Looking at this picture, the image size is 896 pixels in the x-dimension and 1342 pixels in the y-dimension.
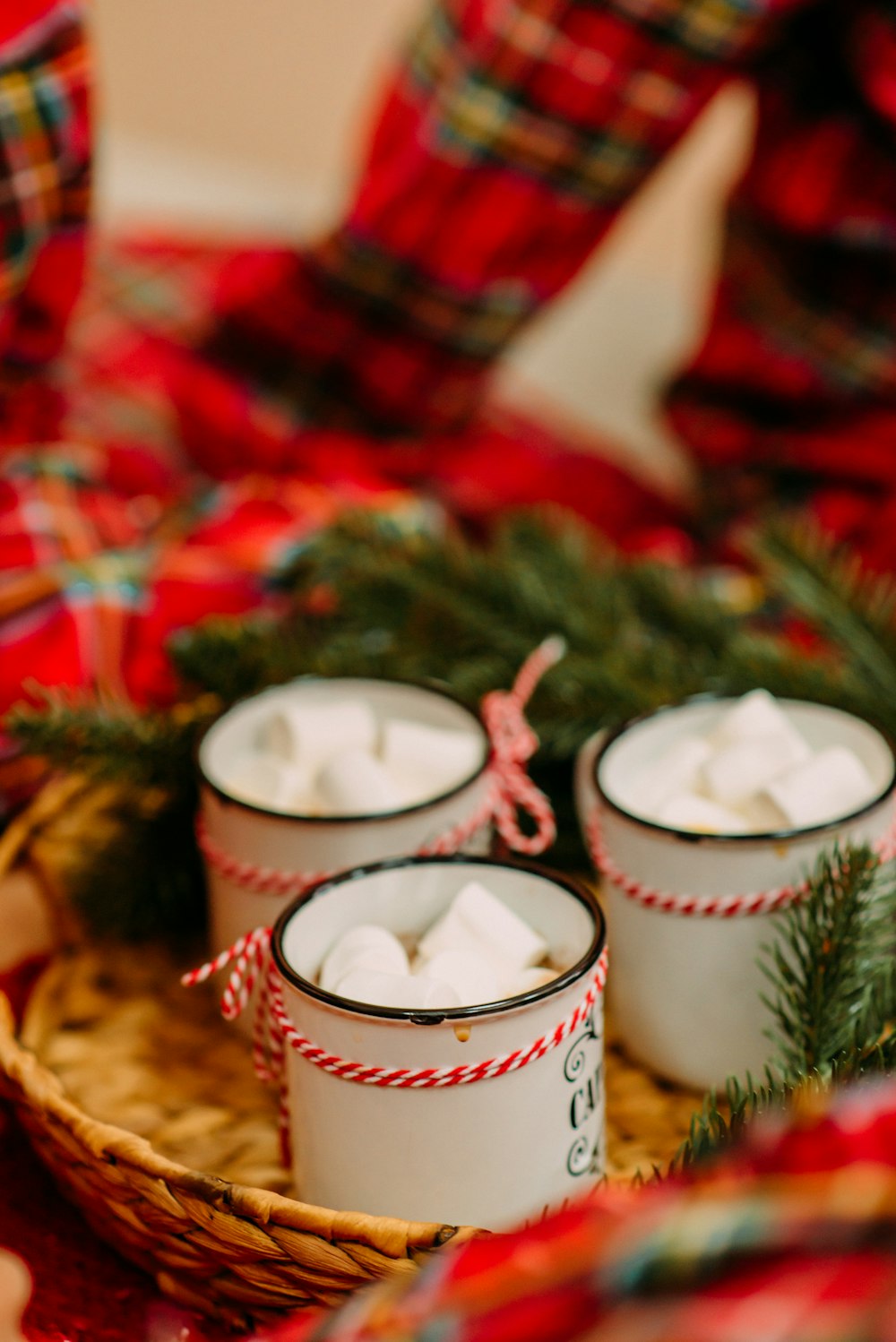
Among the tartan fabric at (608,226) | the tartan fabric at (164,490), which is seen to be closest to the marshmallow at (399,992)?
the tartan fabric at (164,490)

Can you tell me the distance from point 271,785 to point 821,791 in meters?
0.18

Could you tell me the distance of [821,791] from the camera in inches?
17.3

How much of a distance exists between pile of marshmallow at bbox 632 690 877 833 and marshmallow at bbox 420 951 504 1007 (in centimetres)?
8

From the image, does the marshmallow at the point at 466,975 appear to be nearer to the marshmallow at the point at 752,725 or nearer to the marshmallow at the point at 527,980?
the marshmallow at the point at 527,980

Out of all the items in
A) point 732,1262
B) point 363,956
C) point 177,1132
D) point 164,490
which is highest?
point 732,1262

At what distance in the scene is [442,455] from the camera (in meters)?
0.93

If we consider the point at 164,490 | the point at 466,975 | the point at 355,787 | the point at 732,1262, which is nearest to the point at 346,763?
the point at 355,787

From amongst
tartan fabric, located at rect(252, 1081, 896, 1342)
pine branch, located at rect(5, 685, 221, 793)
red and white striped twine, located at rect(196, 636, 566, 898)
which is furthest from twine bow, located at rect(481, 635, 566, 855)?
tartan fabric, located at rect(252, 1081, 896, 1342)

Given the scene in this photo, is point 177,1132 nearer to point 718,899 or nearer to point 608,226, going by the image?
point 718,899

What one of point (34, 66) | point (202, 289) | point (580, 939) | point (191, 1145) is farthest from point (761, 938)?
point (202, 289)

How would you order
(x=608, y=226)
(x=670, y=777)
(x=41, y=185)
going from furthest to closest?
(x=608, y=226) → (x=41, y=185) → (x=670, y=777)

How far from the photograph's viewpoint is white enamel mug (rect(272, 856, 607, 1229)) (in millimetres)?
358

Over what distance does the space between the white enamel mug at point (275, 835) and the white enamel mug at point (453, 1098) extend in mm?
46

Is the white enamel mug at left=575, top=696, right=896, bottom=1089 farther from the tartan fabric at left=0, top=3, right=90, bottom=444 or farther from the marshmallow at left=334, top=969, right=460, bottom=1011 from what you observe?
the tartan fabric at left=0, top=3, right=90, bottom=444
